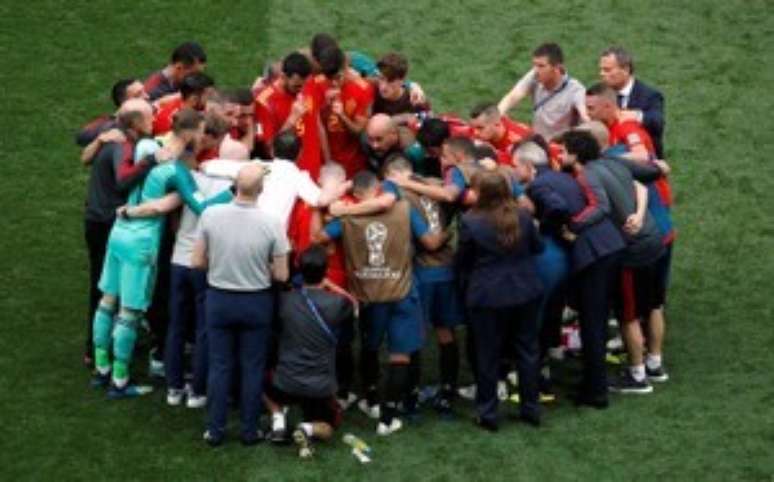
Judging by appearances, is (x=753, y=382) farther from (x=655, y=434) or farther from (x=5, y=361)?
(x=5, y=361)

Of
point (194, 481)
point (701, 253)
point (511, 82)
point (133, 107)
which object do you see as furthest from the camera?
point (511, 82)

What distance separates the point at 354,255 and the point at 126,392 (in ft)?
5.87

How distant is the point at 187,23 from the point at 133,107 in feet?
18.0

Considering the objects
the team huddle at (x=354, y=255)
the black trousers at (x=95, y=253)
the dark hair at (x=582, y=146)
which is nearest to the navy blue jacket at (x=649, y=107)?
the team huddle at (x=354, y=255)

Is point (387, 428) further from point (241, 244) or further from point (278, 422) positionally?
point (241, 244)

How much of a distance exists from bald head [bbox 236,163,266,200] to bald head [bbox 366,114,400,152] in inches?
45.6

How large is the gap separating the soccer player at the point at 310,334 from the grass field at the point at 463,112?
1.48 feet

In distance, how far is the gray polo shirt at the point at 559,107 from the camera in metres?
11.6

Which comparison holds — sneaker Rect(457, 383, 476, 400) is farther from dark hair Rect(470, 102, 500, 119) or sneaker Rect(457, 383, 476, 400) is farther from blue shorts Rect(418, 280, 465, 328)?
dark hair Rect(470, 102, 500, 119)

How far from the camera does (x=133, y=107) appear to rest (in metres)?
10.4

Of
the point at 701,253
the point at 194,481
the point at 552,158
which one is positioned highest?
the point at 552,158

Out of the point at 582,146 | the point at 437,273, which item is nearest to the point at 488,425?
the point at 437,273

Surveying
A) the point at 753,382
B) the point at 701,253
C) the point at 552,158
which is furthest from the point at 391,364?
the point at 701,253

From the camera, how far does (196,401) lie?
10.4m
